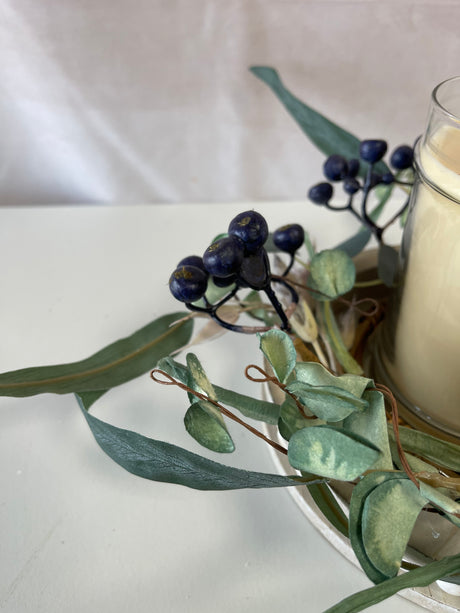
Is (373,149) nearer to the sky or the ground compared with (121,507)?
nearer to the sky

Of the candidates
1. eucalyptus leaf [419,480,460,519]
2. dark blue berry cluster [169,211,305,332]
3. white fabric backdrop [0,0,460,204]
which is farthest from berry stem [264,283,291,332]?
white fabric backdrop [0,0,460,204]

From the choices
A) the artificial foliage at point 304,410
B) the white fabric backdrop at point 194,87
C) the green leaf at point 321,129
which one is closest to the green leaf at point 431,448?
the artificial foliage at point 304,410

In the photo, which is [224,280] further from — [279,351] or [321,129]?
[321,129]

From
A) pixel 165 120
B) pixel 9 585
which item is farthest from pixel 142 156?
pixel 9 585

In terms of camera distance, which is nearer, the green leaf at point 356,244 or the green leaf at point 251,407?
the green leaf at point 251,407

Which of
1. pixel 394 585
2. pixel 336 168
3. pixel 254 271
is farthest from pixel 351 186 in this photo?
pixel 394 585

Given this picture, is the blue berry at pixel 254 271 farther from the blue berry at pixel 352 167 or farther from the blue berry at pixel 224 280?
the blue berry at pixel 352 167
